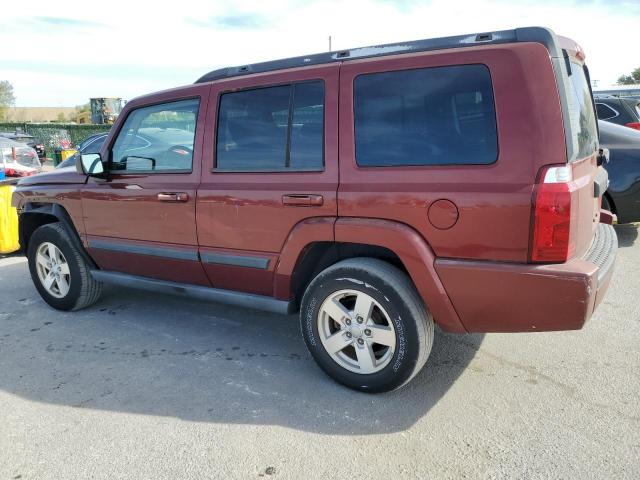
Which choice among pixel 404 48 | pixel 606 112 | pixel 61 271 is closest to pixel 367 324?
pixel 404 48

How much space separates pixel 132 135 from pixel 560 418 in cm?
354

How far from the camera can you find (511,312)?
2596mm

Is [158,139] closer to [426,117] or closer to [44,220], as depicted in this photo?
[44,220]

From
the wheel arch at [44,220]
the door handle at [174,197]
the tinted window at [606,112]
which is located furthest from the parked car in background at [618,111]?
the wheel arch at [44,220]

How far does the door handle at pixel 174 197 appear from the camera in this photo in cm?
355

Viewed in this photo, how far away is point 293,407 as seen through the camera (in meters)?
2.93

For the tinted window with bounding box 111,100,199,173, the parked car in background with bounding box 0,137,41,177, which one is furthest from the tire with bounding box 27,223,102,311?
the parked car in background with bounding box 0,137,41,177

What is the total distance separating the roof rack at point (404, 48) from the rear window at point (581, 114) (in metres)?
0.33

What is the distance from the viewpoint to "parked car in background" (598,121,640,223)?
564 cm

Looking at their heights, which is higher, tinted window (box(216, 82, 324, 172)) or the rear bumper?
tinted window (box(216, 82, 324, 172))

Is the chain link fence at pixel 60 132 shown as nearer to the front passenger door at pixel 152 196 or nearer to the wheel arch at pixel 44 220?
the wheel arch at pixel 44 220

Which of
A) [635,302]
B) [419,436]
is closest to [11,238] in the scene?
[419,436]

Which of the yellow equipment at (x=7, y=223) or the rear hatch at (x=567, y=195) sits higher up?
the rear hatch at (x=567, y=195)

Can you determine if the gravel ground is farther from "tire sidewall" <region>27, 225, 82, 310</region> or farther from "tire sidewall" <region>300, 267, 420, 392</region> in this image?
"tire sidewall" <region>27, 225, 82, 310</region>
